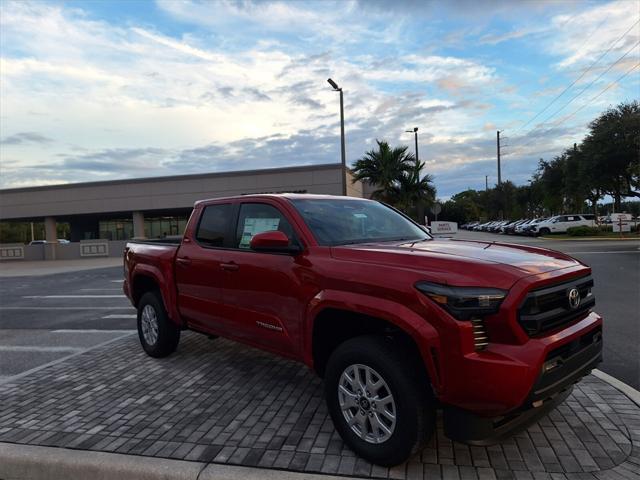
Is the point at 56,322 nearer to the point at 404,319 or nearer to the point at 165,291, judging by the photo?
the point at 165,291

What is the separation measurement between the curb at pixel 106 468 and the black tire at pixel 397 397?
0.31 meters

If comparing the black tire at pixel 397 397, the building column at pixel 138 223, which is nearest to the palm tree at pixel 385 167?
the building column at pixel 138 223

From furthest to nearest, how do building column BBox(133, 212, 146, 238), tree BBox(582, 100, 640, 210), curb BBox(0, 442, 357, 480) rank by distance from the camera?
building column BBox(133, 212, 146, 238) < tree BBox(582, 100, 640, 210) < curb BBox(0, 442, 357, 480)

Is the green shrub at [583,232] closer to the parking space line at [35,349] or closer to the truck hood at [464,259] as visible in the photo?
the truck hood at [464,259]

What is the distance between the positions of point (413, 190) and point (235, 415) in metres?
32.0

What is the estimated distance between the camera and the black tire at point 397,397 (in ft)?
9.72

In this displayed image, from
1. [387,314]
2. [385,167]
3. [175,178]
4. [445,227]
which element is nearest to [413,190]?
[385,167]

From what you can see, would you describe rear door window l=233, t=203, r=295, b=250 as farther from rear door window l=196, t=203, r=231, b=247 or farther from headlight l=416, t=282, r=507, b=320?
headlight l=416, t=282, r=507, b=320

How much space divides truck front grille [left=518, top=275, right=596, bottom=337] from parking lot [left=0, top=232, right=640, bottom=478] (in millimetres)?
950

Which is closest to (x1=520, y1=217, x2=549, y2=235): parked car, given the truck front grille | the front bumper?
the truck front grille

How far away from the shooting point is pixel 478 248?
12.0ft

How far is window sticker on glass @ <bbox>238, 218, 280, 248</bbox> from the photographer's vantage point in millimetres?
4319

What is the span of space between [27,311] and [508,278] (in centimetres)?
1106

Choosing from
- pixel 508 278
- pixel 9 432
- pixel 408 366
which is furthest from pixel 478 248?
pixel 9 432
